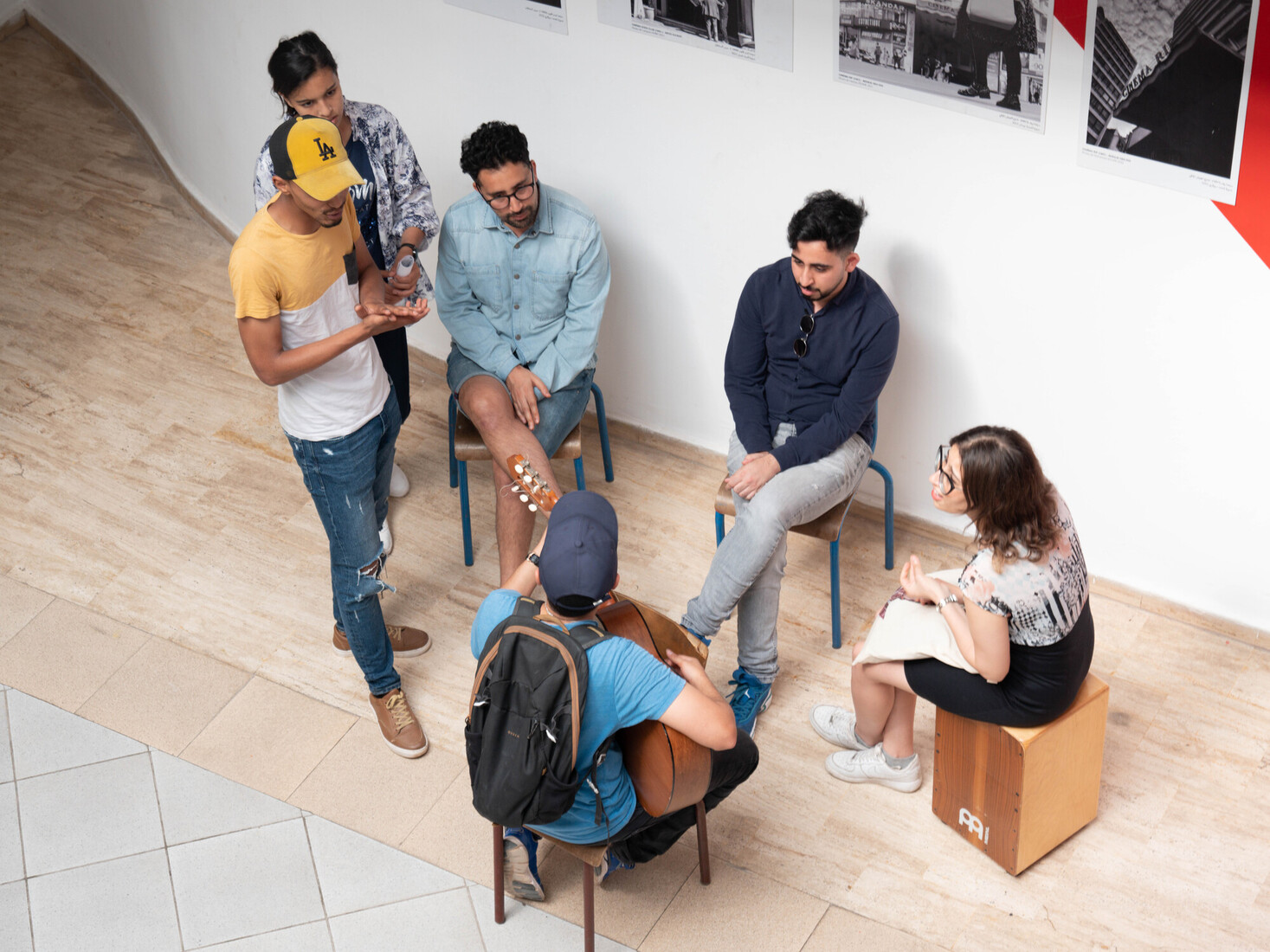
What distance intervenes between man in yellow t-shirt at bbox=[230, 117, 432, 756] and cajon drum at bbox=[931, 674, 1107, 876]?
1.47m

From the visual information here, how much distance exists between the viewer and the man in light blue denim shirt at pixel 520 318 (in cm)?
379

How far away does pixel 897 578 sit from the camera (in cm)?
402

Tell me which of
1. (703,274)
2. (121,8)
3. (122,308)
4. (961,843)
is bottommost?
(961,843)

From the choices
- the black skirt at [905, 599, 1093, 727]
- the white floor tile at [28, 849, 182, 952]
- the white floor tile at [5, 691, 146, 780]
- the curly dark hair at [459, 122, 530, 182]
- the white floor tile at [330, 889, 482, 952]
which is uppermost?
the curly dark hair at [459, 122, 530, 182]

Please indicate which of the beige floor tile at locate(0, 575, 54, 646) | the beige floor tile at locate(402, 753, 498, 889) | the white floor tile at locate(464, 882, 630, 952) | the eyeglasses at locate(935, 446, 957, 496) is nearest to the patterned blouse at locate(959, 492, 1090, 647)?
the eyeglasses at locate(935, 446, 957, 496)

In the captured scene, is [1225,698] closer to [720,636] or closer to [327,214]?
[720,636]

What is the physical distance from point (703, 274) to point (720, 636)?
3.96 feet

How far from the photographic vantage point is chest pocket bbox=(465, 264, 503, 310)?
12.7 ft

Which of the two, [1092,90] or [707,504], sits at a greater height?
[1092,90]

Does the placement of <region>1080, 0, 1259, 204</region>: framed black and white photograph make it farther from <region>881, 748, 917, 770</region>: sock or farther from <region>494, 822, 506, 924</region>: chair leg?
<region>494, 822, 506, 924</region>: chair leg

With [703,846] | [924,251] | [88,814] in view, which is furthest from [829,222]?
[88,814]

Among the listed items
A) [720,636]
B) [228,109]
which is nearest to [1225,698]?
[720,636]

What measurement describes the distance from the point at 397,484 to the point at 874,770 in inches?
76.6

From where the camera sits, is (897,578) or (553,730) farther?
(897,578)
